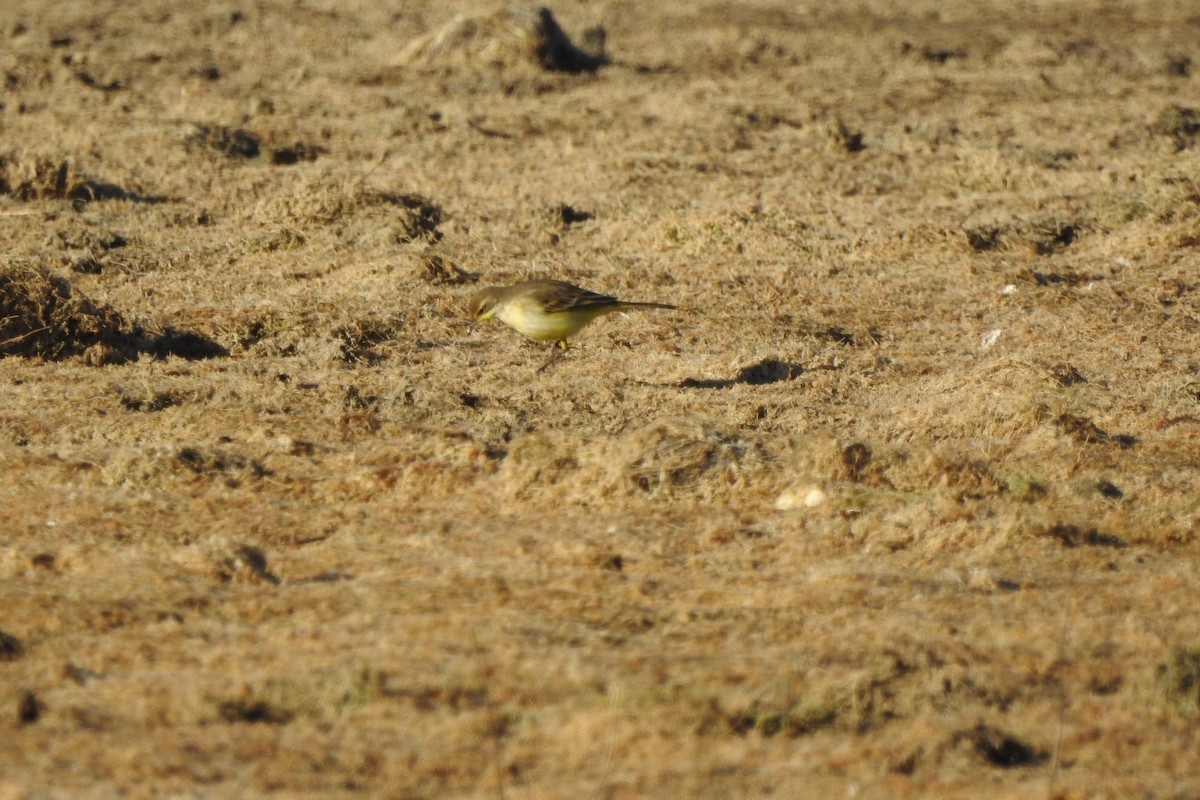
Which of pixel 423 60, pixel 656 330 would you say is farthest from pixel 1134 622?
pixel 423 60

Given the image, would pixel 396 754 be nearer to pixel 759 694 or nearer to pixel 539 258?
pixel 759 694

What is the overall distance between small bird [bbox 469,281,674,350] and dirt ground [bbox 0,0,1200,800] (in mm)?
354

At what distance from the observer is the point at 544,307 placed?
8414 mm

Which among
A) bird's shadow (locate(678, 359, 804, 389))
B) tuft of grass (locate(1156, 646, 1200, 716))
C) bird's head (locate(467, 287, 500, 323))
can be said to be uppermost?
tuft of grass (locate(1156, 646, 1200, 716))

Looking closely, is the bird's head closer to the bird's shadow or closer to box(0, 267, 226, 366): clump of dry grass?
the bird's shadow

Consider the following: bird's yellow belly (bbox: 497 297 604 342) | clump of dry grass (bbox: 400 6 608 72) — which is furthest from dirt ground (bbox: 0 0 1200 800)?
clump of dry grass (bbox: 400 6 608 72)

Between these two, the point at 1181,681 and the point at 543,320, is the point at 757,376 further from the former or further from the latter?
the point at 1181,681

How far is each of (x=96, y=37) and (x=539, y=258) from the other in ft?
33.6

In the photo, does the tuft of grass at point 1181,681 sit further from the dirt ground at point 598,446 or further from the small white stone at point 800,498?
the small white stone at point 800,498

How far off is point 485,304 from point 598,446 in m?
1.73

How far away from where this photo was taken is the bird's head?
872 cm

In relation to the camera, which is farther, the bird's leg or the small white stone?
the bird's leg

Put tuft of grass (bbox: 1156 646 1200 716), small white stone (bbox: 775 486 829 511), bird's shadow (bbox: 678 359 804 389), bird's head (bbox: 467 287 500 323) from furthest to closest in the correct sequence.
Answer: bird's shadow (bbox: 678 359 804 389) → bird's head (bbox: 467 287 500 323) → small white stone (bbox: 775 486 829 511) → tuft of grass (bbox: 1156 646 1200 716)

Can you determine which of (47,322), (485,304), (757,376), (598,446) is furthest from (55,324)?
(757,376)
